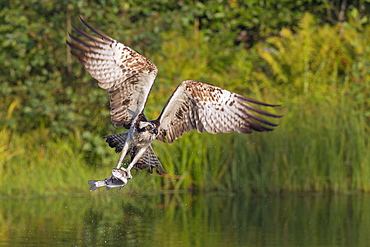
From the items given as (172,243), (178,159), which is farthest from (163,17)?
(172,243)

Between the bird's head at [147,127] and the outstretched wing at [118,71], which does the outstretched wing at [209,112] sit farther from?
the outstretched wing at [118,71]

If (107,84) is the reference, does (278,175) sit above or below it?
below

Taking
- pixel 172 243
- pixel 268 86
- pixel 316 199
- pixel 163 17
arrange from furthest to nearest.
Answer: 1. pixel 268 86
2. pixel 163 17
3. pixel 316 199
4. pixel 172 243

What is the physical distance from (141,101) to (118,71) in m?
0.45

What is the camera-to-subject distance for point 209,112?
941 centimetres

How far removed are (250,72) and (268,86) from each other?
1088 millimetres

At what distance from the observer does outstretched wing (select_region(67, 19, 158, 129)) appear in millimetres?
9188

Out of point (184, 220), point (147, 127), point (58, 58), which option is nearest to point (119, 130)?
point (58, 58)

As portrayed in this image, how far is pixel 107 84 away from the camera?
932 centimetres

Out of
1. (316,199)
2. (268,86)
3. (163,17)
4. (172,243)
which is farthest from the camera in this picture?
(268,86)

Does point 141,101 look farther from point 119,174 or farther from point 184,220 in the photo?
point 184,220

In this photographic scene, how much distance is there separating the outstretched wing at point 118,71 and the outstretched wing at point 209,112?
37 centimetres

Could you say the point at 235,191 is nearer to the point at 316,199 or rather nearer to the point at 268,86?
the point at 316,199

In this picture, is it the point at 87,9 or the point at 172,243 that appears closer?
the point at 172,243
